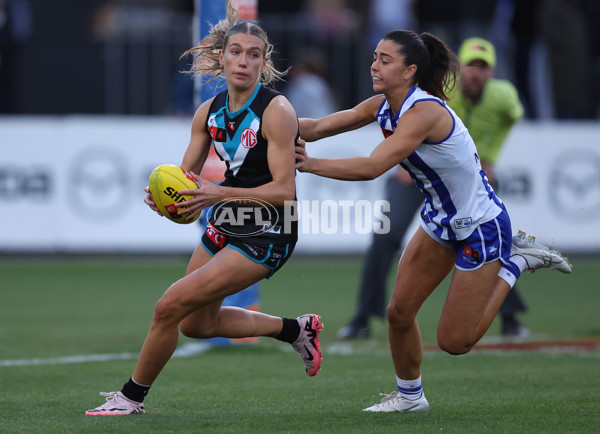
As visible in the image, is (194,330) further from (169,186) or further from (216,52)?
(216,52)

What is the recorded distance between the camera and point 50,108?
1838 centimetres

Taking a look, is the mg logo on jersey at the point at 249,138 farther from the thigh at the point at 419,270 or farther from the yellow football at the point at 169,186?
the thigh at the point at 419,270

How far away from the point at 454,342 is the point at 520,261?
27.3 inches

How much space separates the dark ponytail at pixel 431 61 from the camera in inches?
240

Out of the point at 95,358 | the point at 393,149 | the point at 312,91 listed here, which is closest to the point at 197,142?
the point at 393,149

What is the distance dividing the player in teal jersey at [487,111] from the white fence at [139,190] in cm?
475

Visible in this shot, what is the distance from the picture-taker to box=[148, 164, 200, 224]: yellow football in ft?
18.9

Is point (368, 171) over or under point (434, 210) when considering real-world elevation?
over

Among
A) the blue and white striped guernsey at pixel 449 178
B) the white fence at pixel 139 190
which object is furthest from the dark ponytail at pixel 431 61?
the white fence at pixel 139 190

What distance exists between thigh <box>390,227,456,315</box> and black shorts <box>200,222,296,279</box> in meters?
0.71

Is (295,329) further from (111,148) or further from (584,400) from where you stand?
(111,148)

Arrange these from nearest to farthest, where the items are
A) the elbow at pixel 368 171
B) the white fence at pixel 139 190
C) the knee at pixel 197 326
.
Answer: the elbow at pixel 368 171
the knee at pixel 197 326
the white fence at pixel 139 190

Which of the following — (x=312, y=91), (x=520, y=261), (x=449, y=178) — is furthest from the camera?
(x=312, y=91)

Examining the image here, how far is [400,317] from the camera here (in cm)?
621
